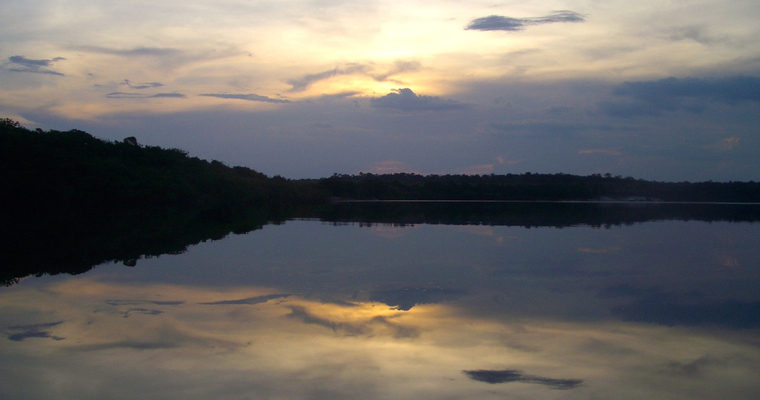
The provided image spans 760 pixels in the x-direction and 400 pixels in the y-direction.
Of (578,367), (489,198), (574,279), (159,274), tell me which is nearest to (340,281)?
(159,274)

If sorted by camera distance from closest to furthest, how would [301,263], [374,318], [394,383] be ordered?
[394,383] → [374,318] → [301,263]

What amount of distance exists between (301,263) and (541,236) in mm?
8194

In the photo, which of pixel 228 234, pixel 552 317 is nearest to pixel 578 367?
pixel 552 317

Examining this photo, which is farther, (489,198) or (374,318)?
(489,198)

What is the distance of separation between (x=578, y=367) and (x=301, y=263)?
20.6 feet

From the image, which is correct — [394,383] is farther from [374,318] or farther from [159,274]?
[159,274]

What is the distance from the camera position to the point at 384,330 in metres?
5.36

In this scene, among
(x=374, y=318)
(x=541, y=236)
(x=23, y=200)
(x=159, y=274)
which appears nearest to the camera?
Result: (x=374, y=318)

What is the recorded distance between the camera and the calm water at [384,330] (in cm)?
401

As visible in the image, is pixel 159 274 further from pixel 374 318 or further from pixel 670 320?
pixel 670 320

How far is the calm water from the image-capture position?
401 centimetres

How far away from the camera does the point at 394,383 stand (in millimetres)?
4023

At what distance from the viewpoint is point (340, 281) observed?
313 inches

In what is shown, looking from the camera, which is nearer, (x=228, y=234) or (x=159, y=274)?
(x=159, y=274)
